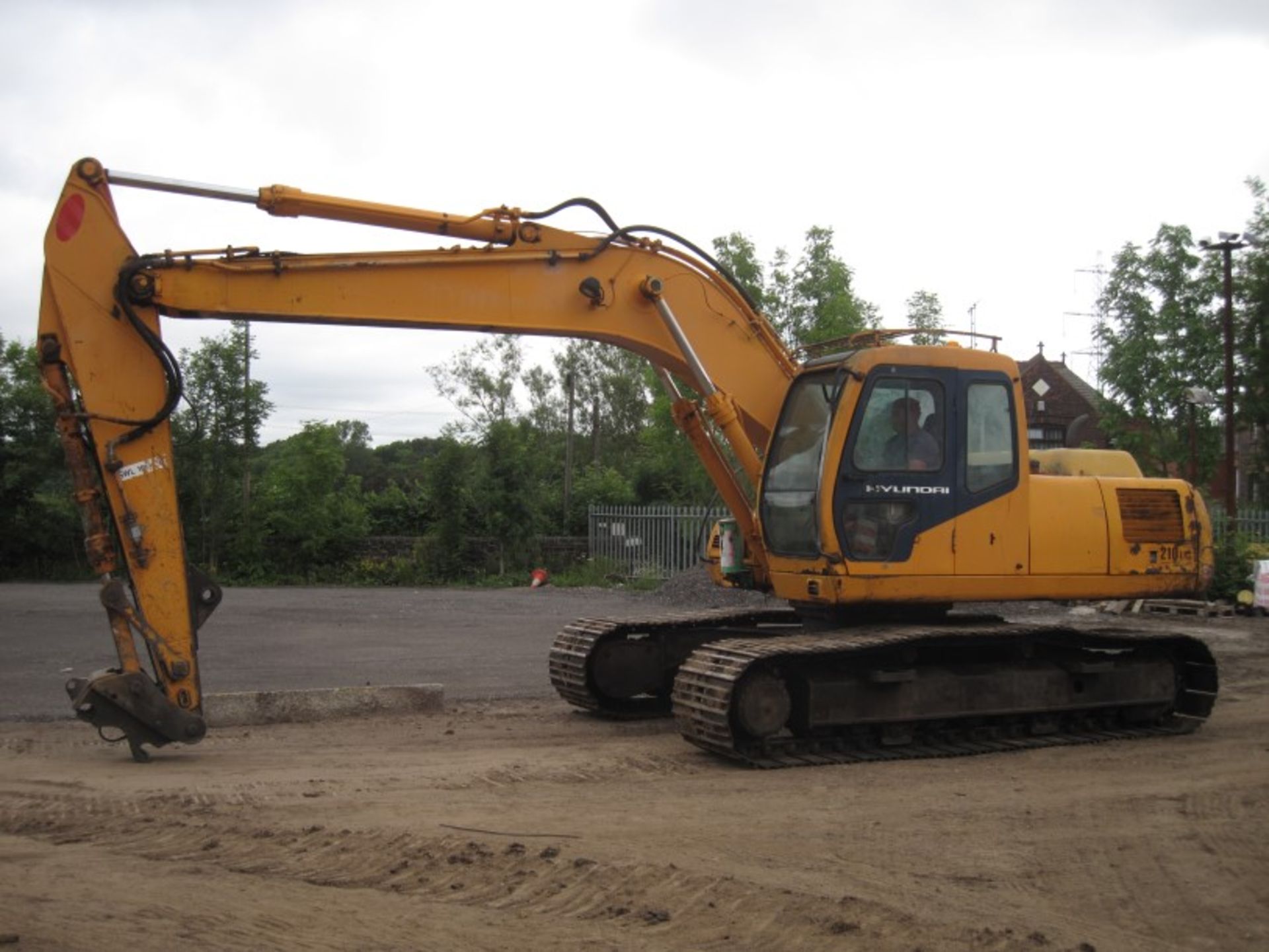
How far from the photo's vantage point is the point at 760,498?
367 inches

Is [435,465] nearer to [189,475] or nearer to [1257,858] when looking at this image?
[189,475]

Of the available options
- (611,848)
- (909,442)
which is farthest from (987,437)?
(611,848)

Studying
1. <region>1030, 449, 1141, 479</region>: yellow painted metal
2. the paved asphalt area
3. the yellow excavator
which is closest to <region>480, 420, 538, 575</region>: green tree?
the paved asphalt area

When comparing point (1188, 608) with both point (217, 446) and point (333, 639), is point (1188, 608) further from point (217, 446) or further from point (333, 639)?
point (217, 446)

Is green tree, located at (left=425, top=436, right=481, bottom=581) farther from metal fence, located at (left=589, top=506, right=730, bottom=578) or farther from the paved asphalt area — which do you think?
metal fence, located at (left=589, top=506, right=730, bottom=578)

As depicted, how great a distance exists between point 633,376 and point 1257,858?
45.9 metres

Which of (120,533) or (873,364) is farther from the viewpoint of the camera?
(873,364)

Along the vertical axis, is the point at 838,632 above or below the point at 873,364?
below

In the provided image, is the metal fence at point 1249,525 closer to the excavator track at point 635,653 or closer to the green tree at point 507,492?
the green tree at point 507,492

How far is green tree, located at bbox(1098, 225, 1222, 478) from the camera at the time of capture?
29594mm

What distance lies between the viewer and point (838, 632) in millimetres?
9031

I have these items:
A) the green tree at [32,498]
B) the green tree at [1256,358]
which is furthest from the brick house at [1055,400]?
the green tree at [32,498]

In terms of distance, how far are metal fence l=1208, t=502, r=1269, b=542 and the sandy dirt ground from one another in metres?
14.3

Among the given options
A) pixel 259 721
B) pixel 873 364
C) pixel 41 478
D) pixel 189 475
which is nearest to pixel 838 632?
pixel 873 364
